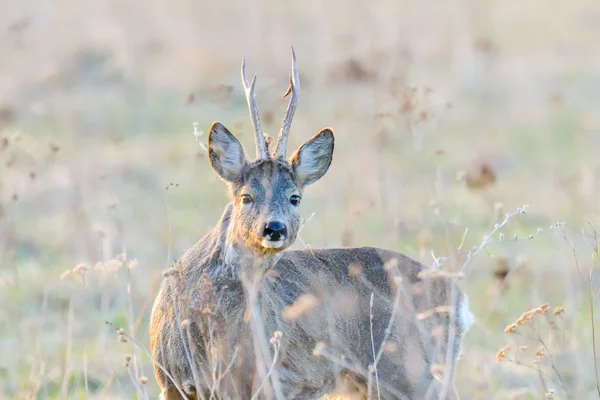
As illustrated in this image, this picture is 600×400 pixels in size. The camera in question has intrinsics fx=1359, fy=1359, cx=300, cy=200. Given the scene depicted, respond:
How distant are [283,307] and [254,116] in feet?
4.25

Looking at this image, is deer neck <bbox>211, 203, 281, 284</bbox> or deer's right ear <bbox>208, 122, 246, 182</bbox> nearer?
deer neck <bbox>211, 203, 281, 284</bbox>

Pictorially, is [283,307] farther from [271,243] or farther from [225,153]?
[225,153]

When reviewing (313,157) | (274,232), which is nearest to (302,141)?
(313,157)

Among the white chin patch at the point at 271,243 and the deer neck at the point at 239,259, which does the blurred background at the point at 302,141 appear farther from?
the white chin patch at the point at 271,243

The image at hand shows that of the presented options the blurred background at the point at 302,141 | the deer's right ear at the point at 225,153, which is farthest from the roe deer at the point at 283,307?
the blurred background at the point at 302,141

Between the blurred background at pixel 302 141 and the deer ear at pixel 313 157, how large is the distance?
865 millimetres

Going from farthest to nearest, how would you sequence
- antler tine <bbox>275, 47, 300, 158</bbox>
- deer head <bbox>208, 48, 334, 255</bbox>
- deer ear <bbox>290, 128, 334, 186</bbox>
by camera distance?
deer ear <bbox>290, 128, 334, 186</bbox>, antler tine <bbox>275, 47, 300, 158</bbox>, deer head <bbox>208, 48, 334, 255</bbox>

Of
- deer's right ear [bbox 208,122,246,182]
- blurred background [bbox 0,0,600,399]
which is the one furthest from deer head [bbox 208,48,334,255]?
blurred background [bbox 0,0,600,399]

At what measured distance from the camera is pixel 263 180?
8.01 meters

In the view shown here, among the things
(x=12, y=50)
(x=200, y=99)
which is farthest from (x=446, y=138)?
(x=12, y=50)

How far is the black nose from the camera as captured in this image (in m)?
7.65

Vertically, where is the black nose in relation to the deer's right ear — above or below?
below

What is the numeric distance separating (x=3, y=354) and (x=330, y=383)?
11.3 feet

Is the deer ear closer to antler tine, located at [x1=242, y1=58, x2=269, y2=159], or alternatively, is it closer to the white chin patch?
antler tine, located at [x1=242, y1=58, x2=269, y2=159]
